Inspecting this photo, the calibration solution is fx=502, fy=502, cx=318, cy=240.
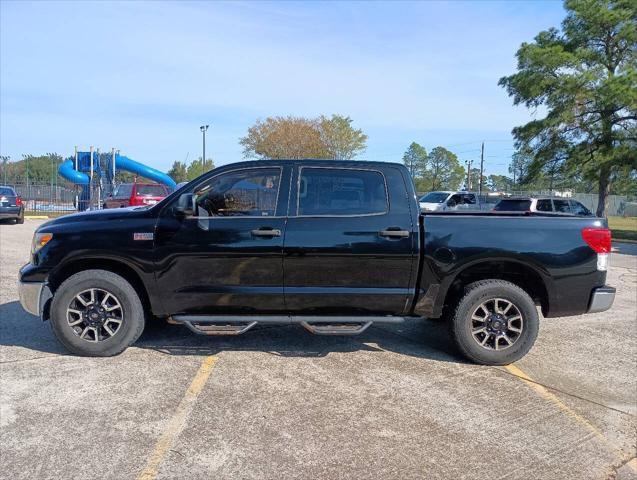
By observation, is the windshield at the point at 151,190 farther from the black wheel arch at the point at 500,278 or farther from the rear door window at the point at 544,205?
the black wheel arch at the point at 500,278

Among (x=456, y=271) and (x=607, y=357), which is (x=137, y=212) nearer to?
(x=456, y=271)

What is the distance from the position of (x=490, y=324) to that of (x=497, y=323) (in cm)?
6

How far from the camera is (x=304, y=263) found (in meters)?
4.56

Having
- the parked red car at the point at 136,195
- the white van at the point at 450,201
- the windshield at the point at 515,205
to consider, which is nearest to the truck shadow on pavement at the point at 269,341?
the windshield at the point at 515,205

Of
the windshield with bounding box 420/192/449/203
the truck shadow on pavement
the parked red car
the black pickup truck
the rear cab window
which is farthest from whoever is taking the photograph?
the windshield with bounding box 420/192/449/203

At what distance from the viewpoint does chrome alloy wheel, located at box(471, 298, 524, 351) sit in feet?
15.4

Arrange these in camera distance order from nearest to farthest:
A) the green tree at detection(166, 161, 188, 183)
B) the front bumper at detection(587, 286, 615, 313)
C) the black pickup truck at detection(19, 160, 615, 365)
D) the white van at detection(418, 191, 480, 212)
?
the black pickup truck at detection(19, 160, 615, 365) < the front bumper at detection(587, 286, 615, 313) < the white van at detection(418, 191, 480, 212) < the green tree at detection(166, 161, 188, 183)

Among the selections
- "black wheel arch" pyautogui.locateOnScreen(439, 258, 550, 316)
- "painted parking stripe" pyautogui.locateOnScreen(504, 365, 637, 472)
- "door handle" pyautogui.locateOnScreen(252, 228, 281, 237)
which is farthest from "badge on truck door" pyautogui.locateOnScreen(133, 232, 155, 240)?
"painted parking stripe" pyautogui.locateOnScreen(504, 365, 637, 472)

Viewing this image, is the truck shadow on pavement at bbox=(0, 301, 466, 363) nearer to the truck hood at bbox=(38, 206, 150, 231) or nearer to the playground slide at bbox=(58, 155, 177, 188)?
the truck hood at bbox=(38, 206, 150, 231)

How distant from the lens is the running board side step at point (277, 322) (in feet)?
14.9

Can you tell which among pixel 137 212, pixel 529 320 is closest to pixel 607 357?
pixel 529 320

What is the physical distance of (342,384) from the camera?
4199 mm

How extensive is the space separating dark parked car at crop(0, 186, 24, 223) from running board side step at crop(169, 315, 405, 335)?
17.5 m

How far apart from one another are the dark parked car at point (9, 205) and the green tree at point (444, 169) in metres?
67.6
